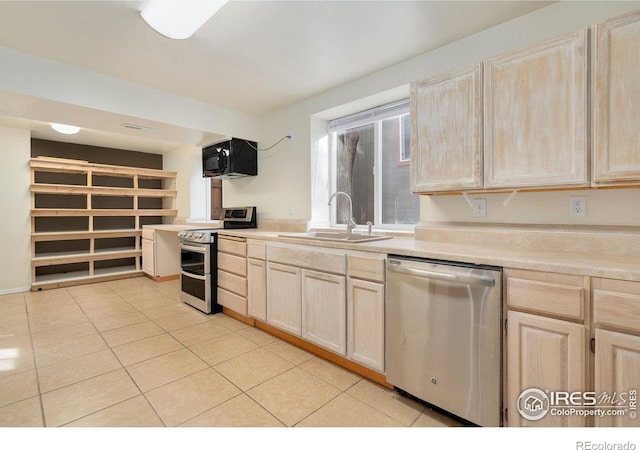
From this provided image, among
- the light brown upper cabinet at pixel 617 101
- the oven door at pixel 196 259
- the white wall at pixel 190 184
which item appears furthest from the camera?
the white wall at pixel 190 184

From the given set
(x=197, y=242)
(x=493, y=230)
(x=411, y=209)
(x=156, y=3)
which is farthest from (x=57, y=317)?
(x=493, y=230)

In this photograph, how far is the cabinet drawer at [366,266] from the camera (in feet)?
6.31

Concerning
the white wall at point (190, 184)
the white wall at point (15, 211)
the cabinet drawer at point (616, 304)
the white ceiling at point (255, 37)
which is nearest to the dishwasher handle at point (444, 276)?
the cabinet drawer at point (616, 304)

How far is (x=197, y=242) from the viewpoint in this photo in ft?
11.2

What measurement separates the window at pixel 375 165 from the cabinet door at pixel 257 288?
1.04m

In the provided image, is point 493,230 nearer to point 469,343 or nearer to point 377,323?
point 469,343

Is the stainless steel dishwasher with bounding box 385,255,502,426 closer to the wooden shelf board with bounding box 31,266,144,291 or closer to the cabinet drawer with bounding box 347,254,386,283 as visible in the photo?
the cabinet drawer with bounding box 347,254,386,283

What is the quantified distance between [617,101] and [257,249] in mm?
2588

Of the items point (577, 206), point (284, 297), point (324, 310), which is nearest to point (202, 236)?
point (284, 297)

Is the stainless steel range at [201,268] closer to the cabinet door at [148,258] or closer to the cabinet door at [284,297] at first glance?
the cabinet door at [284,297]

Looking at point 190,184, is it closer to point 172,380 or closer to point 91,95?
point 91,95

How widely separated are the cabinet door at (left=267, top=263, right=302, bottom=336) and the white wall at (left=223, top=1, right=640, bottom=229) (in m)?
0.91
